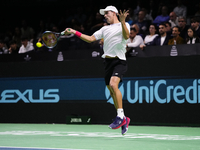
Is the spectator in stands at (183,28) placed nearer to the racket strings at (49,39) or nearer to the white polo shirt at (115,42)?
the white polo shirt at (115,42)

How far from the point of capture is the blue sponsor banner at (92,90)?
8.99 m

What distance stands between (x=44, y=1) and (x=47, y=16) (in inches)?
27.7

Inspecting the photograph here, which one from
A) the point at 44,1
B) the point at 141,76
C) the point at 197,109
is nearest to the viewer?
the point at 197,109

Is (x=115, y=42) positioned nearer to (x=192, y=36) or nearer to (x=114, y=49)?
(x=114, y=49)

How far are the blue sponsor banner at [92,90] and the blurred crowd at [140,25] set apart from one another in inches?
40.3

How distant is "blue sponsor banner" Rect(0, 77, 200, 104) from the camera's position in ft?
29.5

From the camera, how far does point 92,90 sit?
389 inches

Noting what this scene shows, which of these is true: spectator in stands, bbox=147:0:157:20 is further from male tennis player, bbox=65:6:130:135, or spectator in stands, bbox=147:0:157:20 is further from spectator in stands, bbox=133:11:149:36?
male tennis player, bbox=65:6:130:135

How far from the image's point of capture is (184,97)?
8.94 m

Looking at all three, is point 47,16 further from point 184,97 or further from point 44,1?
point 184,97

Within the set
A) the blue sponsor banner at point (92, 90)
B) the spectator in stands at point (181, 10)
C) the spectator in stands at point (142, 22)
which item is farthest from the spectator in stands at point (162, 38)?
the spectator in stands at point (181, 10)


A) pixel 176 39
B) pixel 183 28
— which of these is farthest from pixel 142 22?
Answer: pixel 176 39

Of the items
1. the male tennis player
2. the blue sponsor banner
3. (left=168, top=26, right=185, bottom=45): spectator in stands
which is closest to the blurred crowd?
(left=168, top=26, right=185, bottom=45): spectator in stands

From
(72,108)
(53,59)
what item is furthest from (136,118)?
(53,59)
